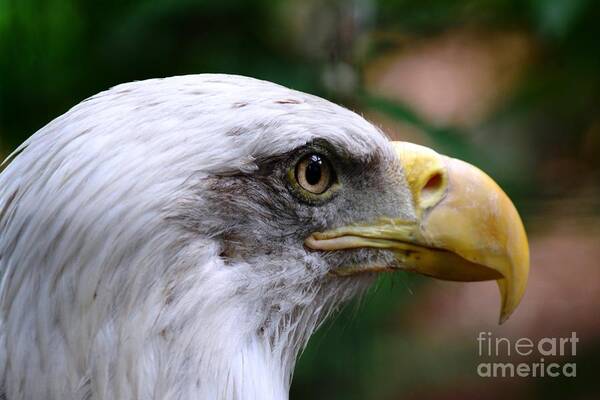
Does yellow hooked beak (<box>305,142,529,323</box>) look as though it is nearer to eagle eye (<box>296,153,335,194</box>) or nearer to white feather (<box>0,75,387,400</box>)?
eagle eye (<box>296,153,335,194</box>)

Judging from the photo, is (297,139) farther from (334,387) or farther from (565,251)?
(565,251)

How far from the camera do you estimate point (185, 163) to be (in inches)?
70.4

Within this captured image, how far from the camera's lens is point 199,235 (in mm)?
1810

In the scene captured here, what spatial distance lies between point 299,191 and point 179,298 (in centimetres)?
37

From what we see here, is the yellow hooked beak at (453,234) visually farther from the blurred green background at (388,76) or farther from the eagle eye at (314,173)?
the blurred green background at (388,76)

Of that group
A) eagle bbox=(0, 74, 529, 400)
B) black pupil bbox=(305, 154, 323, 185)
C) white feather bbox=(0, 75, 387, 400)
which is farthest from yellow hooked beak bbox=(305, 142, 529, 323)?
white feather bbox=(0, 75, 387, 400)

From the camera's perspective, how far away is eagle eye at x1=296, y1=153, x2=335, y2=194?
194cm

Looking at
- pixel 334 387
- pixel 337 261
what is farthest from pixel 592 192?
pixel 337 261

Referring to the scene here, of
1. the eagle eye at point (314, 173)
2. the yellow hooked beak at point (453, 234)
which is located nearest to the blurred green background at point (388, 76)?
the yellow hooked beak at point (453, 234)

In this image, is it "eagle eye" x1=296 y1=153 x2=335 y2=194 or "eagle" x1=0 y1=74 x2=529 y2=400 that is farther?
"eagle eye" x1=296 y1=153 x2=335 y2=194

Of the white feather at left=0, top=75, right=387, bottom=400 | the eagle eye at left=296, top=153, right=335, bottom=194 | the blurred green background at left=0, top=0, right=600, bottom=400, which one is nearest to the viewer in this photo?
the white feather at left=0, top=75, right=387, bottom=400

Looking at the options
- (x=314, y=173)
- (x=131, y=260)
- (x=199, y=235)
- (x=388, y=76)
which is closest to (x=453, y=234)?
(x=314, y=173)

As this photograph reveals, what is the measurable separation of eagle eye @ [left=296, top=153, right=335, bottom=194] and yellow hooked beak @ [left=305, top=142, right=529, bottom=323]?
0.10 m

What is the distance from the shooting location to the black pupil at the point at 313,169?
1.95 m
